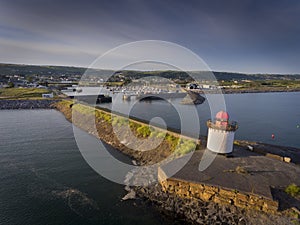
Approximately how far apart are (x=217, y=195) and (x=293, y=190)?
3380 millimetres

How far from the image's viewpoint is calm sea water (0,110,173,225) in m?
9.49

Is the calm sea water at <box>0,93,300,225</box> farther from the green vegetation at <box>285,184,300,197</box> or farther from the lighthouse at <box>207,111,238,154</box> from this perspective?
the green vegetation at <box>285,184,300,197</box>

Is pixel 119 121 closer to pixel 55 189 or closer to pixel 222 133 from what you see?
pixel 55 189

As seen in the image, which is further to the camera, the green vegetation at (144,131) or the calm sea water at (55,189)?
the green vegetation at (144,131)

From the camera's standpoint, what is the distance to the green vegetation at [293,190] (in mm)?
8992

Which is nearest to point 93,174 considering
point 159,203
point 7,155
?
point 159,203

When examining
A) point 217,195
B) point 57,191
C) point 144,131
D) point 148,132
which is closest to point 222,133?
point 217,195

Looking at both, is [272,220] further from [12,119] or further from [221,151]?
[12,119]

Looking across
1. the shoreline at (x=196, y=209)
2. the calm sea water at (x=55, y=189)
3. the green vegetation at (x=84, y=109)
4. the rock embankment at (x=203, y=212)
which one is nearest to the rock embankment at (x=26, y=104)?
the green vegetation at (x=84, y=109)

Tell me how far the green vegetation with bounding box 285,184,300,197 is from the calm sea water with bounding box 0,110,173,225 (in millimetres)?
5714

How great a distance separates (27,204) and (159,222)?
22.7 feet

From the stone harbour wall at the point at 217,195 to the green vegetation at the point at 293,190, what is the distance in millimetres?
1331

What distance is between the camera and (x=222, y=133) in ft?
39.3

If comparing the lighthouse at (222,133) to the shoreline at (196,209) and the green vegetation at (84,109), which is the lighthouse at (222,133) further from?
the green vegetation at (84,109)
